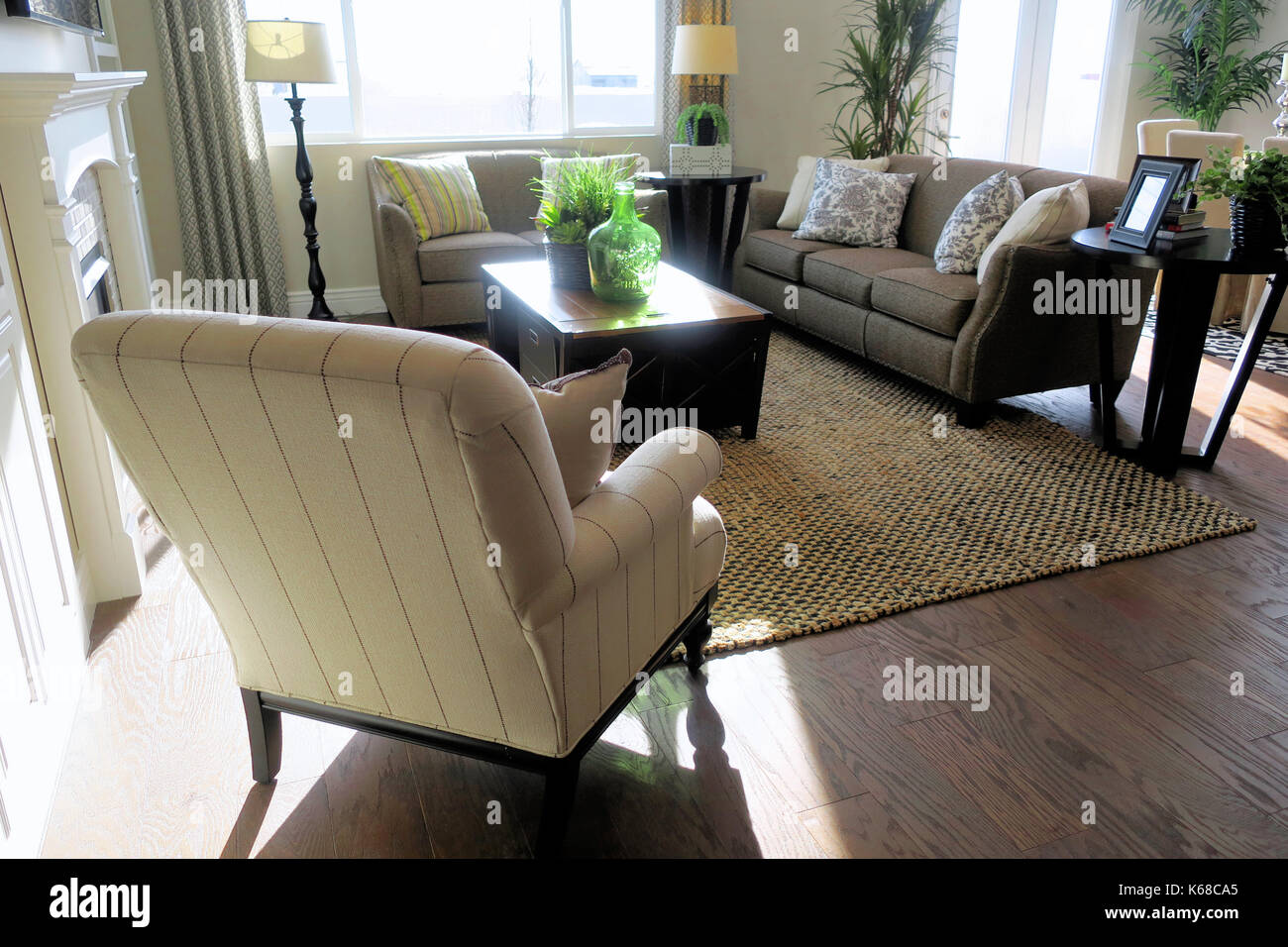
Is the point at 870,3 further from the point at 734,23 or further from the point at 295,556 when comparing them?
the point at 295,556

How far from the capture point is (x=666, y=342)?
309 cm

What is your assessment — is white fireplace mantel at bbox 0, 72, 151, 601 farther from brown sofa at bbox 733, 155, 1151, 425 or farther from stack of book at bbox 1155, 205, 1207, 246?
stack of book at bbox 1155, 205, 1207, 246

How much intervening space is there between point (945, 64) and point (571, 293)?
4.10 metres

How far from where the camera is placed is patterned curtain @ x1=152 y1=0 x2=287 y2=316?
14.6 feet

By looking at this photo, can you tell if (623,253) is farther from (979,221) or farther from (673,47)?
(673,47)

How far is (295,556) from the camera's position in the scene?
1.41 meters

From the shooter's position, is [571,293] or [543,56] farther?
[543,56]

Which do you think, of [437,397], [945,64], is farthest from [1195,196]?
[945,64]

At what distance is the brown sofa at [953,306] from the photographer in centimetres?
335

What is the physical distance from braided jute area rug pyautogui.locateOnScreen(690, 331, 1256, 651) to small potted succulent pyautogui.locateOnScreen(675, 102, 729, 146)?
82.1 inches

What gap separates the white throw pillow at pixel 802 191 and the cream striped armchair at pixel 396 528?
3.36 metres

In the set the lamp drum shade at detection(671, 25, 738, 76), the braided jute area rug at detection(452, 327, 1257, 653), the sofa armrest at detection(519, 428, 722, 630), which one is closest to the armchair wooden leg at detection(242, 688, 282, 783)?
the sofa armrest at detection(519, 428, 722, 630)

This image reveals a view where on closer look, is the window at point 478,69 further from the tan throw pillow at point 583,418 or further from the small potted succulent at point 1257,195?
the tan throw pillow at point 583,418

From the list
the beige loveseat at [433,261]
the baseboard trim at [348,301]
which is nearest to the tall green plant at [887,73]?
the beige loveseat at [433,261]
